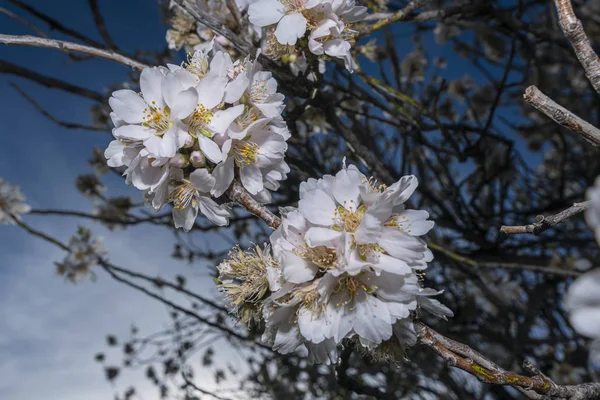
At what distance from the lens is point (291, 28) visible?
1.29 metres

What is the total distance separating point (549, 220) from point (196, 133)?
81 cm

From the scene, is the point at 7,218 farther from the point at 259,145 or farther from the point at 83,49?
the point at 259,145

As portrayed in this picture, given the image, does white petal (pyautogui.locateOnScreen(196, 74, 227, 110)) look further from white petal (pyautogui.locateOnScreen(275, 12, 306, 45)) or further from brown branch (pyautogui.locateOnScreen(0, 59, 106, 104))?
brown branch (pyautogui.locateOnScreen(0, 59, 106, 104))

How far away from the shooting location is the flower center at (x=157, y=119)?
1.10m

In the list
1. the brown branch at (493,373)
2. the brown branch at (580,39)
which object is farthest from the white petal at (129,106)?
the brown branch at (580,39)

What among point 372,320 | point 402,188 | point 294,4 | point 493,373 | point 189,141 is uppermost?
point 294,4

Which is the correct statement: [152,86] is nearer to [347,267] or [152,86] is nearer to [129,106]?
[129,106]

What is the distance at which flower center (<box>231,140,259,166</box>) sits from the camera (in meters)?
1.16

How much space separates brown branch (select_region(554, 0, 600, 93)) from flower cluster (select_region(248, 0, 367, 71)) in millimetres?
552

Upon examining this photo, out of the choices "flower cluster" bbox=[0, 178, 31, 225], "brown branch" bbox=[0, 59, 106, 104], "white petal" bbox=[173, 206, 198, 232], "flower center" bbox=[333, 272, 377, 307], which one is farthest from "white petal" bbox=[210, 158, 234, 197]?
"flower cluster" bbox=[0, 178, 31, 225]

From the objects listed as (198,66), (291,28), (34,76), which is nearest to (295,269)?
(198,66)

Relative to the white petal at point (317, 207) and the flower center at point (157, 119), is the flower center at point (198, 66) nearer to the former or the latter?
the flower center at point (157, 119)

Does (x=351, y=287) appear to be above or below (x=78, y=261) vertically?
below

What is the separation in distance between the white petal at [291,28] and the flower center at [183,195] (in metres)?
0.49
